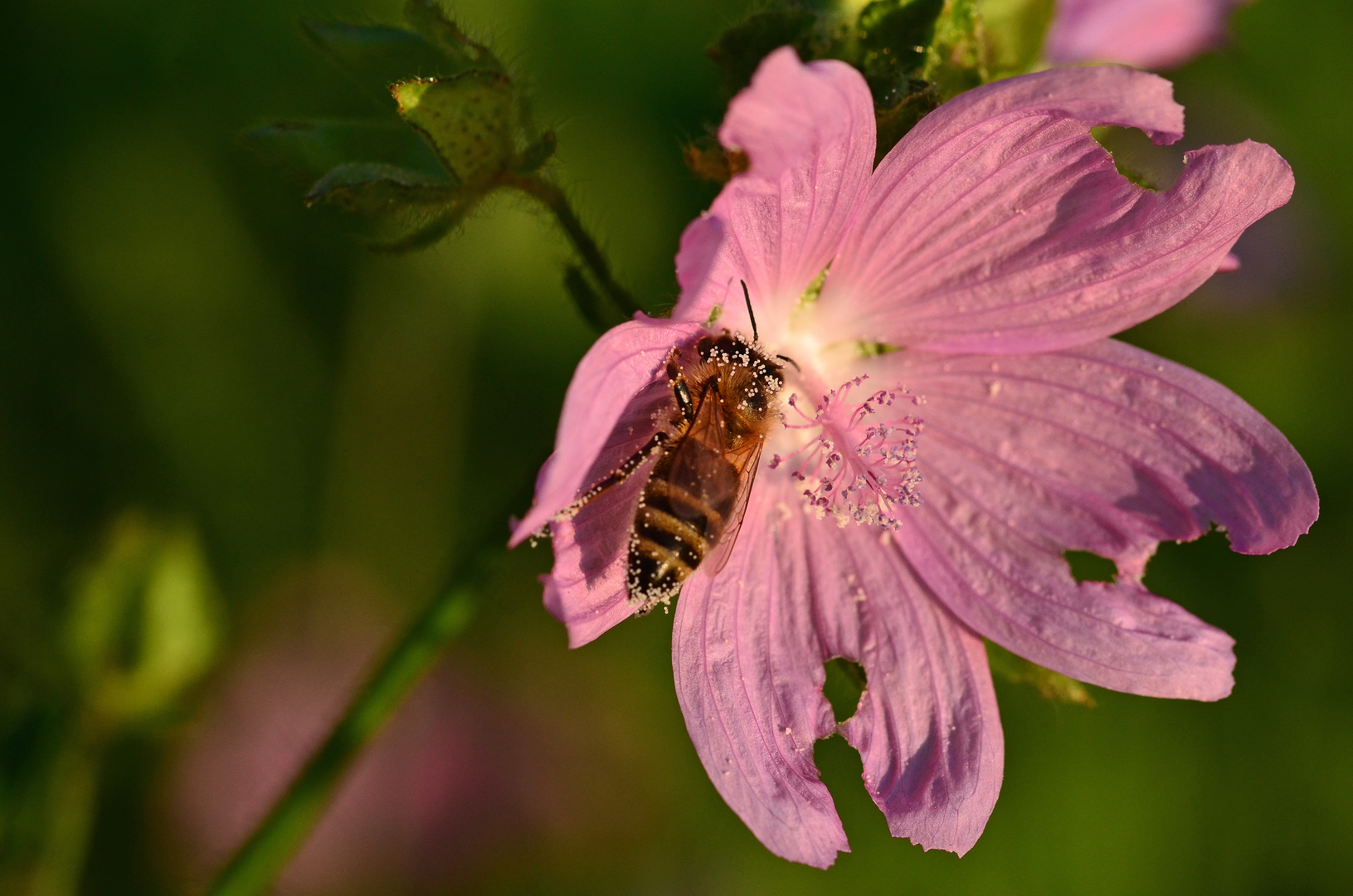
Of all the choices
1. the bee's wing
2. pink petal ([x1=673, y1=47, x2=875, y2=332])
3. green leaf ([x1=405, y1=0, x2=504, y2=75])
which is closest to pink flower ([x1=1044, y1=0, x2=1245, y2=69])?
pink petal ([x1=673, y1=47, x2=875, y2=332])

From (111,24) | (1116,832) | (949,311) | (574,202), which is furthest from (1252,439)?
(111,24)

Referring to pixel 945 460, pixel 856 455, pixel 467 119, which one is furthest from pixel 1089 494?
pixel 467 119

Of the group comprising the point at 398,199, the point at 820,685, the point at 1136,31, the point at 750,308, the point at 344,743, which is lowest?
the point at 820,685

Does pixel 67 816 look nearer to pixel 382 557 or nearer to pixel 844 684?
pixel 382 557

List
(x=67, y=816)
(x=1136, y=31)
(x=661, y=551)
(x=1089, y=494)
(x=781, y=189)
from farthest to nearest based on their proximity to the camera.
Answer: (x=1136, y=31) → (x=67, y=816) → (x=1089, y=494) → (x=661, y=551) → (x=781, y=189)

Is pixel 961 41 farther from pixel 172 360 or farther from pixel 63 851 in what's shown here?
pixel 172 360

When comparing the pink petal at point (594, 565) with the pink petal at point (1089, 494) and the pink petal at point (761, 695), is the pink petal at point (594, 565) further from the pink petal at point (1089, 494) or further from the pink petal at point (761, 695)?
the pink petal at point (1089, 494)

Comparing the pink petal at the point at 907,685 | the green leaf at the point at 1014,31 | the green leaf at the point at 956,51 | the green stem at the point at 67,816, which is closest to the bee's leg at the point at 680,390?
the pink petal at the point at 907,685
